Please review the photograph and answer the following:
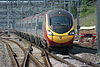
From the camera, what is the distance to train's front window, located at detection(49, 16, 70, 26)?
15.0 metres

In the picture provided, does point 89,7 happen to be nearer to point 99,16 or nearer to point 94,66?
point 99,16

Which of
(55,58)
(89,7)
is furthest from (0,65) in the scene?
(89,7)

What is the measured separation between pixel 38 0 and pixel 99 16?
2672cm

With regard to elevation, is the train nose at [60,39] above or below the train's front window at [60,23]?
below

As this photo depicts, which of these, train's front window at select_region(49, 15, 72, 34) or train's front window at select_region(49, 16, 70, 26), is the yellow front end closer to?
Answer: train's front window at select_region(49, 15, 72, 34)

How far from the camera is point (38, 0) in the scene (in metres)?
40.0

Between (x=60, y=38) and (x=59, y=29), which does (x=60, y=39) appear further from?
(x=59, y=29)

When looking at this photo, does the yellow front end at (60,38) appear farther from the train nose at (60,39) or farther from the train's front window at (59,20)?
the train's front window at (59,20)

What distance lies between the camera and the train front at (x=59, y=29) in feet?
47.5

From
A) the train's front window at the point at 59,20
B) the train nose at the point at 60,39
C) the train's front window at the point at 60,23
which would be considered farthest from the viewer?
the train's front window at the point at 59,20

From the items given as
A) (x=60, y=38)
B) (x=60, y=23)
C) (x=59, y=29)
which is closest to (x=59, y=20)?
(x=60, y=23)

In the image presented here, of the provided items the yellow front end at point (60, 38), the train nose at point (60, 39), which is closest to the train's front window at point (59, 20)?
the yellow front end at point (60, 38)

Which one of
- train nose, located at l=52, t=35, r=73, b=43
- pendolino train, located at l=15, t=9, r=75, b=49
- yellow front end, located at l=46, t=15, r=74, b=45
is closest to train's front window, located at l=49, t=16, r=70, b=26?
pendolino train, located at l=15, t=9, r=75, b=49

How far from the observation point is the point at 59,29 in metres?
14.6
